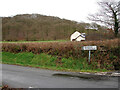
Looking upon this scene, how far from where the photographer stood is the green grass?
31.1ft

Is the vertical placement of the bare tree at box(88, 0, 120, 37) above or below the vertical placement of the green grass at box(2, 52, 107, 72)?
Result: above

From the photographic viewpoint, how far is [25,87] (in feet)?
17.6

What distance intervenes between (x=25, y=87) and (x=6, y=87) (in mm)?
834

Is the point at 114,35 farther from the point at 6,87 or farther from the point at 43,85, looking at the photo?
the point at 6,87

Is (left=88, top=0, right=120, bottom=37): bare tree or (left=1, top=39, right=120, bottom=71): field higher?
(left=88, top=0, right=120, bottom=37): bare tree

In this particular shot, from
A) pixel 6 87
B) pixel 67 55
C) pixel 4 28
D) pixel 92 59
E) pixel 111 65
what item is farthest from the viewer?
pixel 4 28

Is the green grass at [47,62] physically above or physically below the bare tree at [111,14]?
below

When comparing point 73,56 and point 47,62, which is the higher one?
point 73,56

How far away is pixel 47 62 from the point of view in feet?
37.1

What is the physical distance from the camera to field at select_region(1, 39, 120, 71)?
9.57 m

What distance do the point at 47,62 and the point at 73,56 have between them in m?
2.51

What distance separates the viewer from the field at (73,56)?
377 inches

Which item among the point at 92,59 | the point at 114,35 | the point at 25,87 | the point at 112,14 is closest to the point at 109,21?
the point at 112,14

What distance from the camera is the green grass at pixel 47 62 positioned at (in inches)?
374
